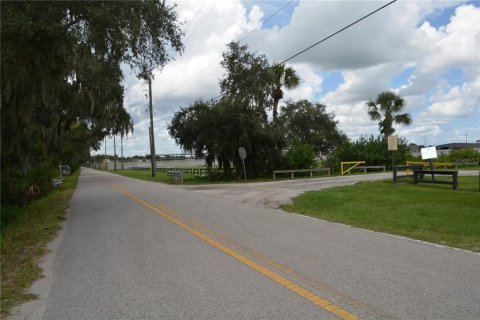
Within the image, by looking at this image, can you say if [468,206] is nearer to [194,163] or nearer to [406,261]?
[406,261]

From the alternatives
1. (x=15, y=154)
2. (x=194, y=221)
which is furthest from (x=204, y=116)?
(x=194, y=221)

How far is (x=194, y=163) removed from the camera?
372 ft

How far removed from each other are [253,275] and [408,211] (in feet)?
24.4

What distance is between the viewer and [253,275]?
241 inches

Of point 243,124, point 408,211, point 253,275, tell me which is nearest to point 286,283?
point 253,275

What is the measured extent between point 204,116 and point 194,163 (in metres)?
80.6

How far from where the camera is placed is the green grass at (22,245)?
5867 mm

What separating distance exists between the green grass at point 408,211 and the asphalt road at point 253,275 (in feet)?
2.86

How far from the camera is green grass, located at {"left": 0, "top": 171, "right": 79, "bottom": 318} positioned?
587cm

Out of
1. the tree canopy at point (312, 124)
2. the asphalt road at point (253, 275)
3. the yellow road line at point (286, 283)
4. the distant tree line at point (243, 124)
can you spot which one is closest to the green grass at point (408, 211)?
the asphalt road at point (253, 275)

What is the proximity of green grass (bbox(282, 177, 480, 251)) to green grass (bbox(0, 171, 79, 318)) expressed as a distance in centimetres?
672

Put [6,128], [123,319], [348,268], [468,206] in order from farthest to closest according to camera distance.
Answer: [6,128] < [468,206] < [348,268] < [123,319]

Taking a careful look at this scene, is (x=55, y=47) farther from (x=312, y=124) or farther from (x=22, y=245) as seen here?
(x=312, y=124)

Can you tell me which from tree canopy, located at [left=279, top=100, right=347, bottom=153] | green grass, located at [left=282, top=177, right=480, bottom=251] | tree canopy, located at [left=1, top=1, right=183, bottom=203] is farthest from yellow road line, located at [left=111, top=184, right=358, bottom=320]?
tree canopy, located at [left=279, top=100, right=347, bottom=153]
